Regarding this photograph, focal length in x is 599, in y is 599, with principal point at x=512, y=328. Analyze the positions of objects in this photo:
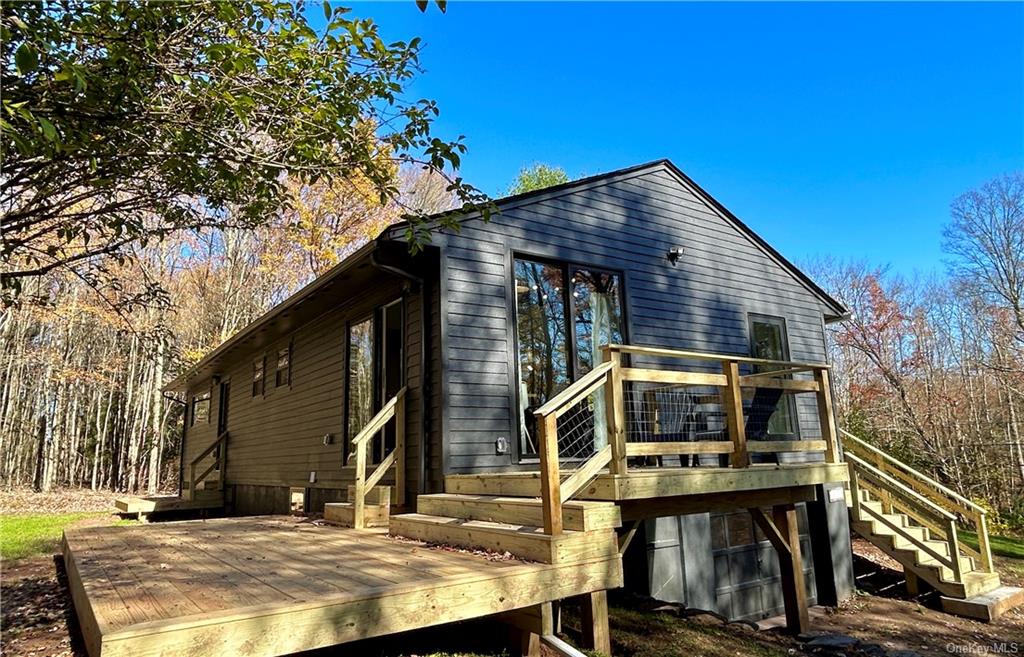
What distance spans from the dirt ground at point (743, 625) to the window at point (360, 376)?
3121 mm

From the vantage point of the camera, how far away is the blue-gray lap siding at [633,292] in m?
5.81

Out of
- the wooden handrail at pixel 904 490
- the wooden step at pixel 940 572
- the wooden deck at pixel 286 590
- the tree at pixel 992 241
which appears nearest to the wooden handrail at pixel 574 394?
the wooden deck at pixel 286 590

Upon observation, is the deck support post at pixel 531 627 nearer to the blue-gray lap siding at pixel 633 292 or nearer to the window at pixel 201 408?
the blue-gray lap siding at pixel 633 292

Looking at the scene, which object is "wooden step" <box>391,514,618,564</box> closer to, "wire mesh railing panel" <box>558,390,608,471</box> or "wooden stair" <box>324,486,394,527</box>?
"wooden stair" <box>324,486,394,527</box>

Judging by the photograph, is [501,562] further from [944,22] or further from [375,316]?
[944,22]

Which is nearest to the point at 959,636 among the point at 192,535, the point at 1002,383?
the point at 192,535

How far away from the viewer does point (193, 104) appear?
3.41 meters

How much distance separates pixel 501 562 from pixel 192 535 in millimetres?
3548

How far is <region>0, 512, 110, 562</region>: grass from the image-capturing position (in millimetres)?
7434

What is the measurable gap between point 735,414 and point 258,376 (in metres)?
8.80

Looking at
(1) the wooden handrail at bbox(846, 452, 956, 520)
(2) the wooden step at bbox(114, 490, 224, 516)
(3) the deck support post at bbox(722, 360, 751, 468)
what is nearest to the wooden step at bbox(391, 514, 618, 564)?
(3) the deck support post at bbox(722, 360, 751, 468)

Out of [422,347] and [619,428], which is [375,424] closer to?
[422,347]

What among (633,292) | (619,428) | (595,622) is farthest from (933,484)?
(595,622)

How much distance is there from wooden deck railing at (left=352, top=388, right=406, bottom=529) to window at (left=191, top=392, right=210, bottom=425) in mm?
10298
